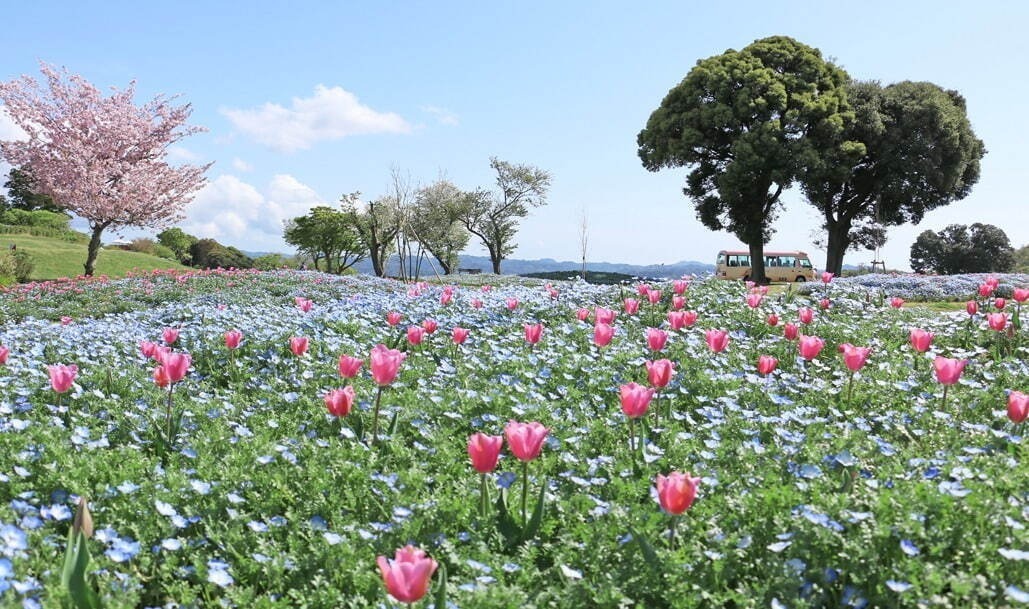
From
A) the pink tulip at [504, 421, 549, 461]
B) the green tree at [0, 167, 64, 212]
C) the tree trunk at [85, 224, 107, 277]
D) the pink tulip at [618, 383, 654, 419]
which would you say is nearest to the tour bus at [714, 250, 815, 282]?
the tree trunk at [85, 224, 107, 277]

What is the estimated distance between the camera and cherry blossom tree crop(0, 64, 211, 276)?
2744 centimetres

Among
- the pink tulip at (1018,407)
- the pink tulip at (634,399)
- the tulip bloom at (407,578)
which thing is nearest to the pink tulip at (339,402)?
the pink tulip at (634,399)

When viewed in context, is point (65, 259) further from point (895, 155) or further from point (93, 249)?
point (895, 155)

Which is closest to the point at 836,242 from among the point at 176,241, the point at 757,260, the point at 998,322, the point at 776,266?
the point at 757,260

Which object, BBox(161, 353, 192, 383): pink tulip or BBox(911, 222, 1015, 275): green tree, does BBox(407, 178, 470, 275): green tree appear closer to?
BBox(911, 222, 1015, 275): green tree

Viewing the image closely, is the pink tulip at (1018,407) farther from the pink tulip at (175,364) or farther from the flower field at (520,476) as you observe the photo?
the pink tulip at (175,364)

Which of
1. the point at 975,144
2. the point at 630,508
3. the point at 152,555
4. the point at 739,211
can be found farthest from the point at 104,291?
the point at 975,144

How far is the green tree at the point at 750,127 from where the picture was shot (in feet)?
100

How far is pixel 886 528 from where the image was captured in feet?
8.86

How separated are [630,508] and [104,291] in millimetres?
16715

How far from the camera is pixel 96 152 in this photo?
94.0 ft

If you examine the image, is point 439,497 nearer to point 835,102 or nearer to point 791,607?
point 791,607

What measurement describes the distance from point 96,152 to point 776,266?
122 ft

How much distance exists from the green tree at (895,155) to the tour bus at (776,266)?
740cm
